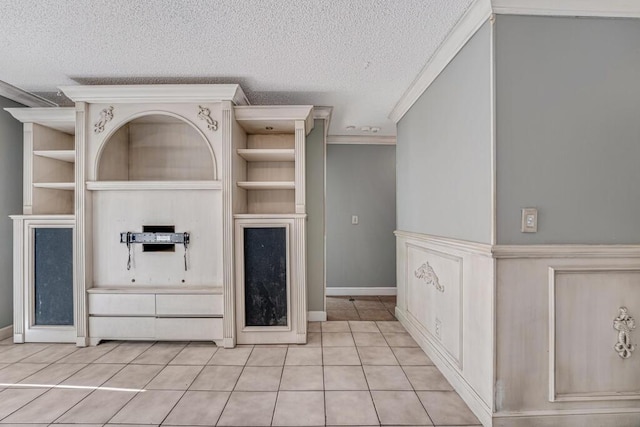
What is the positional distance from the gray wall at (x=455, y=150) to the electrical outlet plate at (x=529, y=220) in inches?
7.1

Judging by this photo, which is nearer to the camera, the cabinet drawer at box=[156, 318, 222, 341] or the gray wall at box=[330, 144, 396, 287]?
the cabinet drawer at box=[156, 318, 222, 341]

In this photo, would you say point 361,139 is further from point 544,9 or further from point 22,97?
point 22,97

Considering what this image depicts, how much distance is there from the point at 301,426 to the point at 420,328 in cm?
152

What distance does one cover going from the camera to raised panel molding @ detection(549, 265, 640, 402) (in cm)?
179

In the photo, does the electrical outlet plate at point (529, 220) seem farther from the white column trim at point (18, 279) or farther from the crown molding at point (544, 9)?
the white column trim at point (18, 279)

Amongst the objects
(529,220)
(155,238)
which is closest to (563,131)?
(529,220)

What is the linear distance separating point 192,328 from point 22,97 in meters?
2.89

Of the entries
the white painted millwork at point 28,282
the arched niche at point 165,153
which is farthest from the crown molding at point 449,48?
the white painted millwork at point 28,282

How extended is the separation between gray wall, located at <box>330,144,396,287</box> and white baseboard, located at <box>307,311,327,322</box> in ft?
3.97

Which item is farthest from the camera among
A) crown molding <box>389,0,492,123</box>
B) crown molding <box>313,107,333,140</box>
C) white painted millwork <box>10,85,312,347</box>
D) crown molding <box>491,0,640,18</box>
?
crown molding <box>313,107,333,140</box>

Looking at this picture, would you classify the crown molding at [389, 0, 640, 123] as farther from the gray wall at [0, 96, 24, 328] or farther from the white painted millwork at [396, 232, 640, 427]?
A: the gray wall at [0, 96, 24, 328]

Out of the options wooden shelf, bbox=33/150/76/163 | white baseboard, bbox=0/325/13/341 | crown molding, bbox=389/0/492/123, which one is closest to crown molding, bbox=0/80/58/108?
wooden shelf, bbox=33/150/76/163

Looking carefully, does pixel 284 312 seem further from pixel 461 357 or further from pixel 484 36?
pixel 484 36

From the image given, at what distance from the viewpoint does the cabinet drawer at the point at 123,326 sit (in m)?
2.99
